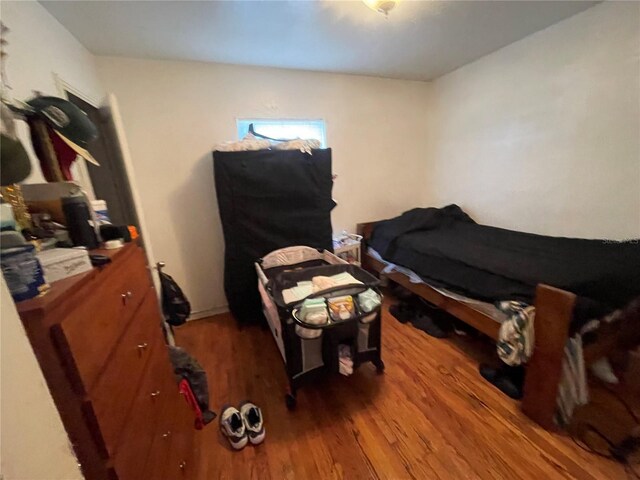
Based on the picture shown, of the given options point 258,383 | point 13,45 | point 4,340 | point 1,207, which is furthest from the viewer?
point 258,383

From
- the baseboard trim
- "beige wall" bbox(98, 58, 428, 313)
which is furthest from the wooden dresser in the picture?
the baseboard trim

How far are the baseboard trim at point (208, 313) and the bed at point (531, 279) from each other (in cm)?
170

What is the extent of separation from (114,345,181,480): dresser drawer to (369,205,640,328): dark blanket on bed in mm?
1753

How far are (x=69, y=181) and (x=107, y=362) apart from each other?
0.67 meters

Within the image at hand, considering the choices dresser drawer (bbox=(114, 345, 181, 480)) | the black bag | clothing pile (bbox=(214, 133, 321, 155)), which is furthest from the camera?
clothing pile (bbox=(214, 133, 321, 155))

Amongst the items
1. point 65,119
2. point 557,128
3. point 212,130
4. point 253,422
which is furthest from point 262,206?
point 557,128

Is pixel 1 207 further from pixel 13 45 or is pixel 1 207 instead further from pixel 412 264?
pixel 412 264

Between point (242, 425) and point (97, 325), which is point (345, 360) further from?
point (97, 325)

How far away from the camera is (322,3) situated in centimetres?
157

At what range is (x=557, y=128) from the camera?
211 cm

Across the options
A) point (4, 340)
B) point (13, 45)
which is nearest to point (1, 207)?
point (4, 340)

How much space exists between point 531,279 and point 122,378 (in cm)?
190

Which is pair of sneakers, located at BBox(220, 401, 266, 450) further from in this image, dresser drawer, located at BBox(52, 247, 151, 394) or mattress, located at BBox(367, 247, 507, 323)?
mattress, located at BBox(367, 247, 507, 323)

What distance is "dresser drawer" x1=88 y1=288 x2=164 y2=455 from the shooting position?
25.5 inches
